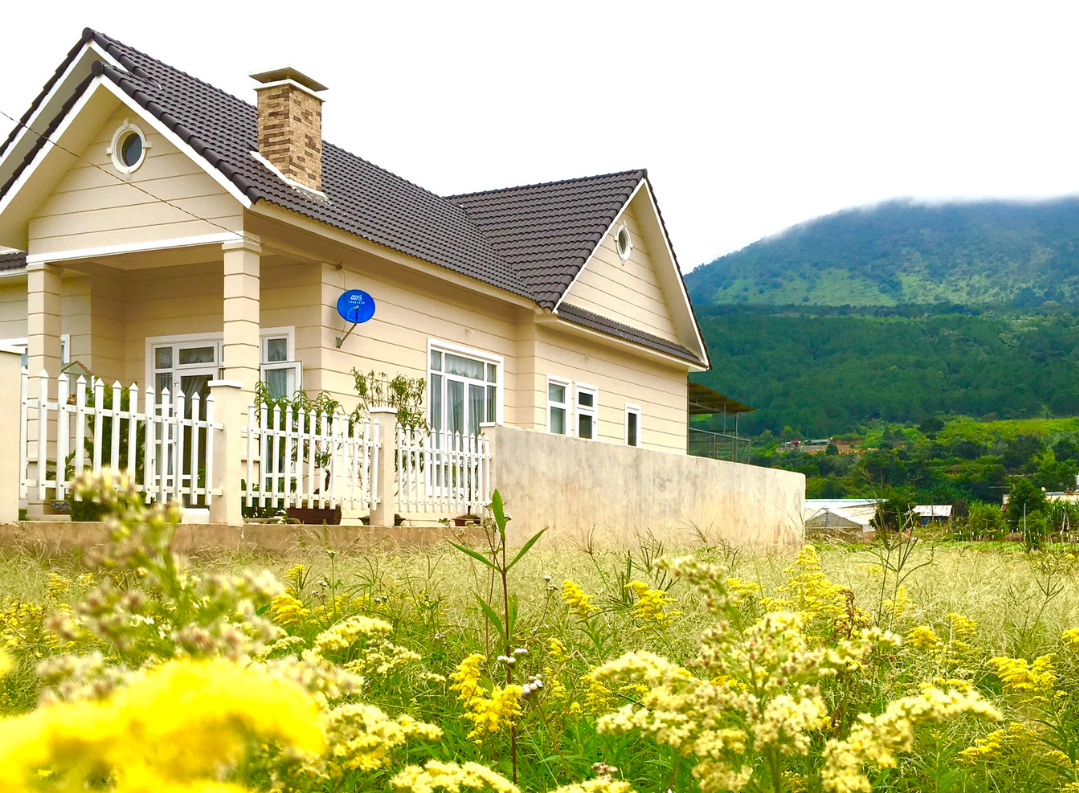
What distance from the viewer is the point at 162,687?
3.09 feet

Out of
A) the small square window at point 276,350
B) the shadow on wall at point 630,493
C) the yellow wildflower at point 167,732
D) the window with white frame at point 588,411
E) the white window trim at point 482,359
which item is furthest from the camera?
the window with white frame at point 588,411

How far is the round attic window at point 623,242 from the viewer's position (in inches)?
791

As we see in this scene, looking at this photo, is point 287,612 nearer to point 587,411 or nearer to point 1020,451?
point 587,411

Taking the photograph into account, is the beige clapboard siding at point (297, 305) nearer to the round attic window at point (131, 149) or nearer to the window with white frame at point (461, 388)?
the round attic window at point (131, 149)

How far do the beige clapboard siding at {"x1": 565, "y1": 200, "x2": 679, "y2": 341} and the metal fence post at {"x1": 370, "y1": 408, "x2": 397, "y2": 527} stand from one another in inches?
271

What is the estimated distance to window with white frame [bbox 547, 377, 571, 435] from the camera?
57.6 ft

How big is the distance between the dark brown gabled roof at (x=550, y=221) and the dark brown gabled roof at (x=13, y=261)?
7485mm

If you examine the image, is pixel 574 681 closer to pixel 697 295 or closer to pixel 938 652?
pixel 938 652

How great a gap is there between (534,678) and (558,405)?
47.2 ft

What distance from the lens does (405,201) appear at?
17875 millimetres

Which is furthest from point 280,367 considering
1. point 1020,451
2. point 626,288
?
point 1020,451

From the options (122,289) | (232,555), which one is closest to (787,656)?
(232,555)

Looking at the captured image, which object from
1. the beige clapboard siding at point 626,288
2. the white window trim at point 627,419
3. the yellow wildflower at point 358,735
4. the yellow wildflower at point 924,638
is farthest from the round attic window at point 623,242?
the yellow wildflower at point 358,735

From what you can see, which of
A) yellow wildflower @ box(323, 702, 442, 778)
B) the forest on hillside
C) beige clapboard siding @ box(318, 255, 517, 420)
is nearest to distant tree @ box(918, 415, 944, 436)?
the forest on hillside
